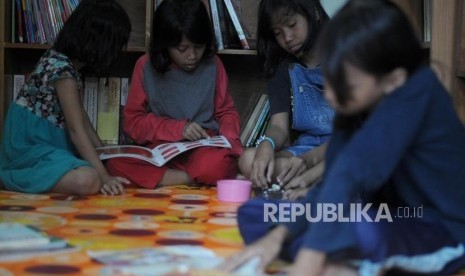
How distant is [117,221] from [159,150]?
0.55 m

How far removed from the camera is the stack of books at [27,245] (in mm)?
986

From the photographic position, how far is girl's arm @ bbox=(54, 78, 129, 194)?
1.65 meters

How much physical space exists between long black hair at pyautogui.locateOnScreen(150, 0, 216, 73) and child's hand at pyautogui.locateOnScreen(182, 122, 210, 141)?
21 centimetres

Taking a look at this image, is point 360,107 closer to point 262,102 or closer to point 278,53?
point 278,53

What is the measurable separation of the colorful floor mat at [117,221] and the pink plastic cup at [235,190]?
0.03 metres

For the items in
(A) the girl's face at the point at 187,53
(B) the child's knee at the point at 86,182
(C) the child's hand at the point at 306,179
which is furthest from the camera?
(A) the girl's face at the point at 187,53

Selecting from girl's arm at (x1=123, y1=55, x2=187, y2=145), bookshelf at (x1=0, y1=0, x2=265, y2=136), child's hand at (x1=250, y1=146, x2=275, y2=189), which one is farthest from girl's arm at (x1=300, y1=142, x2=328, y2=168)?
bookshelf at (x1=0, y1=0, x2=265, y2=136)

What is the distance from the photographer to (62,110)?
1.70 metres

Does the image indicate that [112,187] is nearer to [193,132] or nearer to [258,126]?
[193,132]

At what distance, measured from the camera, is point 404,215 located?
97cm

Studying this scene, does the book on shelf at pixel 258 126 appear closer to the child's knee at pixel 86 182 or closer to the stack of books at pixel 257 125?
the stack of books at pixel 257 125

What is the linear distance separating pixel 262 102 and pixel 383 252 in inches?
50.7

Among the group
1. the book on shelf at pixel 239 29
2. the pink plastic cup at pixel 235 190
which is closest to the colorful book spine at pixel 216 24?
the book on shelf at pixel 239 29

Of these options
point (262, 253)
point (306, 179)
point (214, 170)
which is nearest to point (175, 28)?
point (214, 170)
